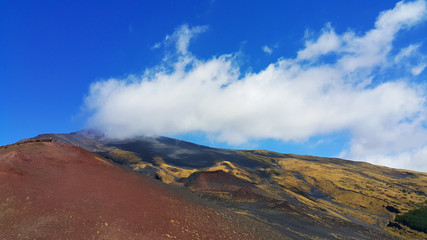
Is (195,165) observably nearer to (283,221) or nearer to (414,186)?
(283,221)

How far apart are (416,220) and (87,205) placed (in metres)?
59.3

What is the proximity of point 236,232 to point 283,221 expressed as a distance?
597 inches

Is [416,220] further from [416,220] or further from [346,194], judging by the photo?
[346,194]

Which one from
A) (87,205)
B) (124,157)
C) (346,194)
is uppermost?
(124,157)

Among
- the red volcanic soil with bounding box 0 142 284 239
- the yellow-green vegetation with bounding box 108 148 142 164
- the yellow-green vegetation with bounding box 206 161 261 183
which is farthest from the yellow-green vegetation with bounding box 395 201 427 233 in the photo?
the yellow-green vegetation with bounding box 108 148 142 164

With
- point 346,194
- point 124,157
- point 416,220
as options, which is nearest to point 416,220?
point 416,220

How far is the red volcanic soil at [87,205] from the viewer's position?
47.9 feet

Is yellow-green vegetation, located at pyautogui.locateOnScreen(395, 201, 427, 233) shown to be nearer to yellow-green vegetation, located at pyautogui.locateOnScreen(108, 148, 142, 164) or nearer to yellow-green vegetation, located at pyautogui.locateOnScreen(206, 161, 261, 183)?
yellow-green vegetation, located at pyautogui.locateOnScreen(206, 161, 261, 183)

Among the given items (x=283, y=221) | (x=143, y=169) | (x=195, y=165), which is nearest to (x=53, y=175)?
(x=283, y=221)

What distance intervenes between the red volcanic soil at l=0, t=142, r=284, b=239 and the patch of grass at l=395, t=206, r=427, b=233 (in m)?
41.2

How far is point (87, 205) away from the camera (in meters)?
17.0

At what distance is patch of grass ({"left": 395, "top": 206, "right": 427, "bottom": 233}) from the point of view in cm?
4775

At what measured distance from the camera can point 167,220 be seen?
1830cm

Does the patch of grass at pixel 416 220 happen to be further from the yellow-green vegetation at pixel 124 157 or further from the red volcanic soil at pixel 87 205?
the yellow-green vegetation at pixel 124 157
